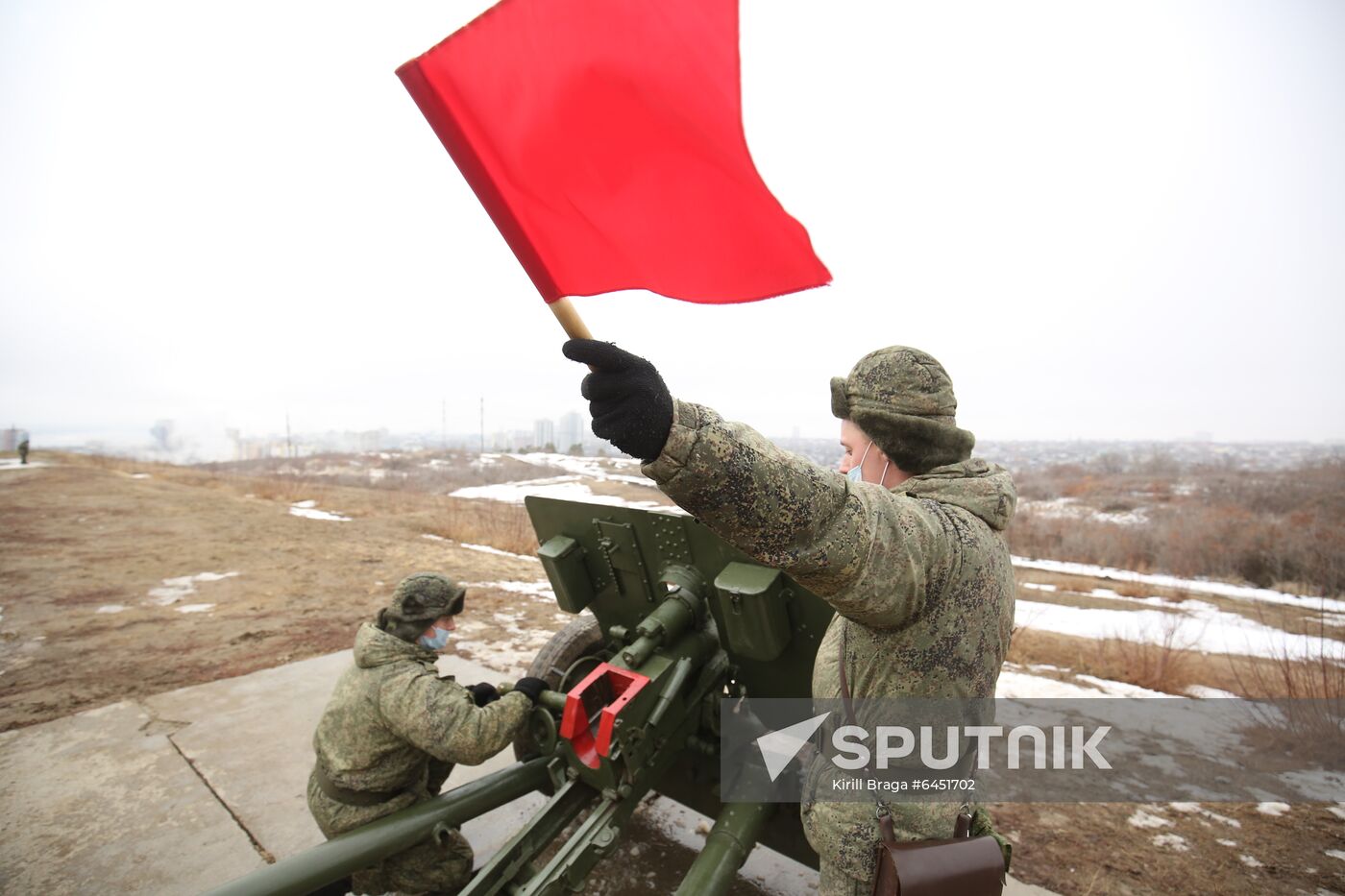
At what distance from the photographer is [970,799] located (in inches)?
64.7

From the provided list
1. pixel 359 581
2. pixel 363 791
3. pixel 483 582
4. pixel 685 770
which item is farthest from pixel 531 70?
pixel 359 581

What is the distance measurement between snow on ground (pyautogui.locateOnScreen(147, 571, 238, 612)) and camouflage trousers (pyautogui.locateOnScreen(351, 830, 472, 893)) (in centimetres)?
600

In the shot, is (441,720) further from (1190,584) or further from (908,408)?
(1190,584)

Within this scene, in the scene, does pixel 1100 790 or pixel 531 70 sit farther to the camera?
pixel 1100 790

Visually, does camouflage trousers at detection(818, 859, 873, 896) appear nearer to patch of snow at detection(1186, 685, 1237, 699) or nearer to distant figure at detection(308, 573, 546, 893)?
distant figure at detection(308, 573, 546, 893)

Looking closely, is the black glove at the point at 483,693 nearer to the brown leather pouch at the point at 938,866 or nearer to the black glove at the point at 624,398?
the brown leather pouch at the point at 938,866

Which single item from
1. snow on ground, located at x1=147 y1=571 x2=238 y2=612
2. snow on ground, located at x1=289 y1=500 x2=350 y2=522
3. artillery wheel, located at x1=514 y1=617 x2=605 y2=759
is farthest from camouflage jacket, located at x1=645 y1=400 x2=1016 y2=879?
snow on ground, located at x1=289 y1=500 x2=350 y2=522

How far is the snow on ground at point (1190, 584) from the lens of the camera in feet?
34.6

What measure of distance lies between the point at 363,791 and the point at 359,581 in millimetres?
6077

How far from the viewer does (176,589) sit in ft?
24.7

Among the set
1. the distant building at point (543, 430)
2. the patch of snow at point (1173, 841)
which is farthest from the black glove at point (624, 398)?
the distant building at point (543, 430)

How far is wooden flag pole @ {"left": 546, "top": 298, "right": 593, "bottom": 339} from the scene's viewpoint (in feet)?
3.68

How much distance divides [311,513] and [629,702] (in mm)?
14084

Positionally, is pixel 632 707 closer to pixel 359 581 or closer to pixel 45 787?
pixel 45 787
